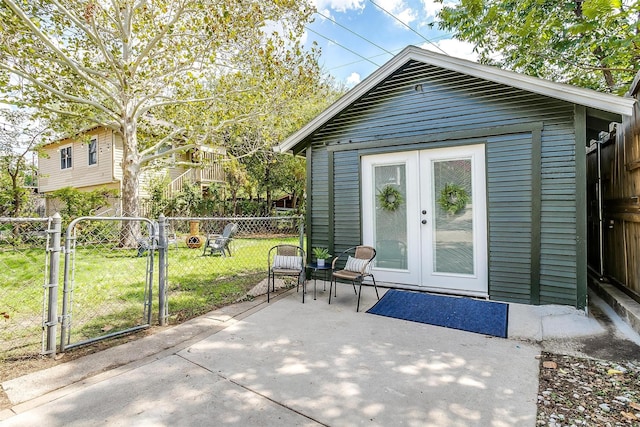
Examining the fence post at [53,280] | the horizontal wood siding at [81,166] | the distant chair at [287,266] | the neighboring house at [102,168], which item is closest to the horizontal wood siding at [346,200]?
the distant chair at [287,266]

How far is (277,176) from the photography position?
14750mm

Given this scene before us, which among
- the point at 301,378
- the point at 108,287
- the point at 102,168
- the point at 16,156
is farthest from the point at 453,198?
the point at 102,168

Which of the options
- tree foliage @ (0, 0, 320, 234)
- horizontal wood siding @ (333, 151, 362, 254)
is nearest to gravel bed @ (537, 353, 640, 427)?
horizontal wood siding @ (333, 151, 362, 254)

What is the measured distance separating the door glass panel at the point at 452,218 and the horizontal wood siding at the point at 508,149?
304 mm

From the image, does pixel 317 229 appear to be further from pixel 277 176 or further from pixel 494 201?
pixel 277 176

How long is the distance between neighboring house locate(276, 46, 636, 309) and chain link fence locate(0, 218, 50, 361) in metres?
3.73

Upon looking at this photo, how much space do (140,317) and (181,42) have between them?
22.5ft

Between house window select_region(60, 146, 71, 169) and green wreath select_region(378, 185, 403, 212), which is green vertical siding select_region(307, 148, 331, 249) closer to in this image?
green wreath select_region(378, 185, 403, 212)

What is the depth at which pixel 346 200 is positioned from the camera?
5453 millimetres

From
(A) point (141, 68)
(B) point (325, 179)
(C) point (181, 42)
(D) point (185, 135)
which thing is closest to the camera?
(B) point (325, 179)

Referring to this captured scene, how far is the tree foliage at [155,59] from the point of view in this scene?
7211 mm

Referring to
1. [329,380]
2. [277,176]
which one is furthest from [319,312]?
[277,176]

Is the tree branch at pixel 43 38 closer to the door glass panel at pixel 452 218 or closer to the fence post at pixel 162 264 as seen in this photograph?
the fence post at pixel 162 264

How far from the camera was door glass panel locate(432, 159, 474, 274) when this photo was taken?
15.0 ft
